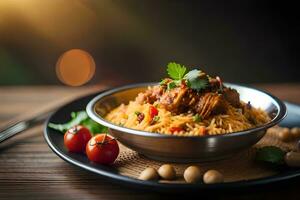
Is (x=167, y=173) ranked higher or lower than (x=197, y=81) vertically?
lower

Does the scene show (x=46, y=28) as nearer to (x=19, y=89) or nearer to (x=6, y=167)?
→ (x=19, y=89)

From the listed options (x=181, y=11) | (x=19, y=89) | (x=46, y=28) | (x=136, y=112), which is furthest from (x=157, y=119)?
(x=46, y=28)

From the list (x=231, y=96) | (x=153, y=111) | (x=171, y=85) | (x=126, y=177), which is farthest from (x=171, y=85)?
(x=126, y=177)

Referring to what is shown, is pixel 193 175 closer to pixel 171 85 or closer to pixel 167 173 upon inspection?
pixel 167 173

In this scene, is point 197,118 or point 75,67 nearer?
point 197,118

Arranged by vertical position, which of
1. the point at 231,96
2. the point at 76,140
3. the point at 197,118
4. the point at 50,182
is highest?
the point at 231,96

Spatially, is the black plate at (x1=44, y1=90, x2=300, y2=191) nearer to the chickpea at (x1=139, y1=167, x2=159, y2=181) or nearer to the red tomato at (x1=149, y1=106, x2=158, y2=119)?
the chickpea at (x1=139, y1=167, x2=159, y2=181)

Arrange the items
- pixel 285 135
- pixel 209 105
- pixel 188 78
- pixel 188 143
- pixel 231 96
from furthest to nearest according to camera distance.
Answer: pixel 285 135, pixel 231 96, pixel 188 78, pixel 209 105, pixel 188 143
